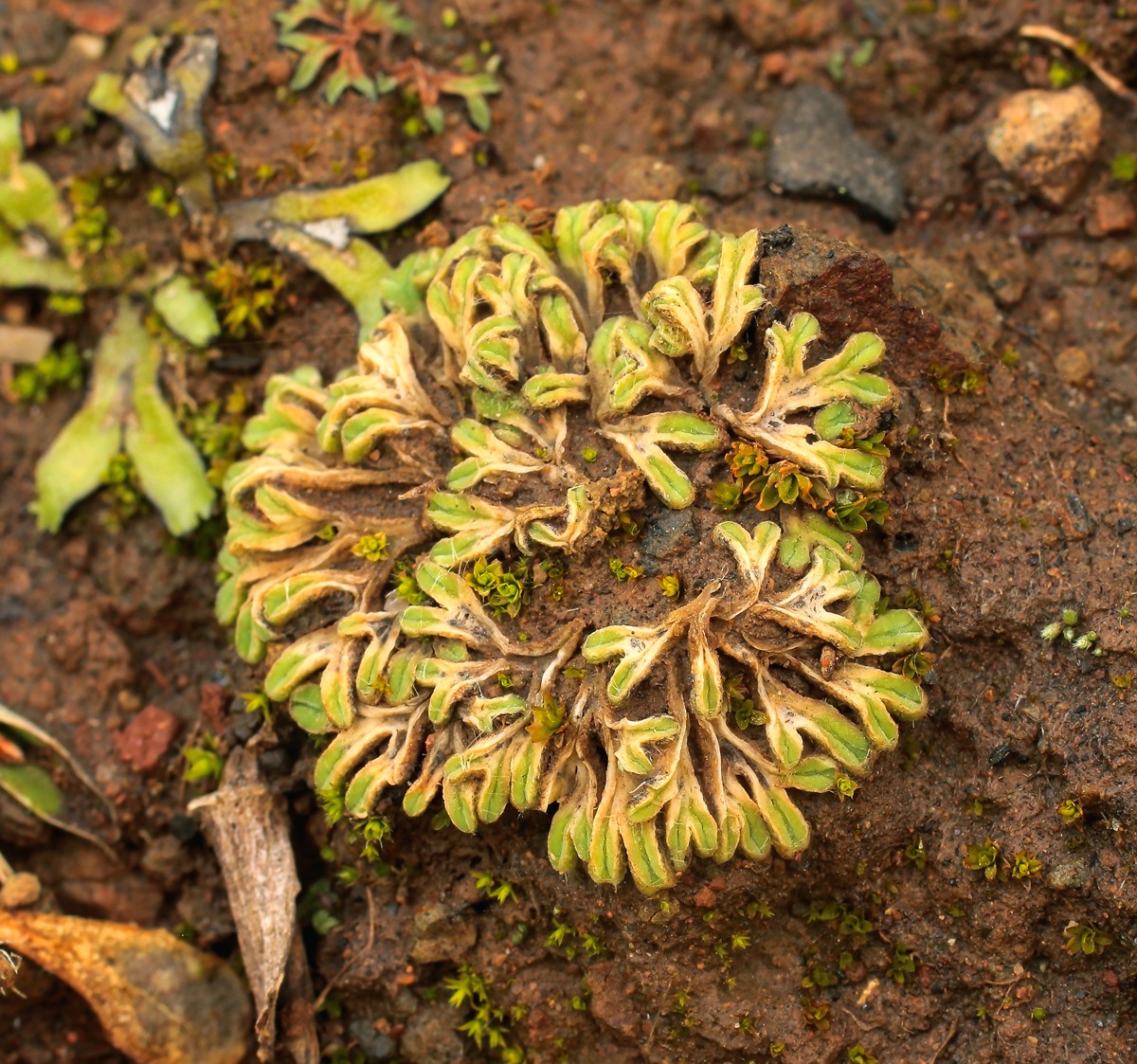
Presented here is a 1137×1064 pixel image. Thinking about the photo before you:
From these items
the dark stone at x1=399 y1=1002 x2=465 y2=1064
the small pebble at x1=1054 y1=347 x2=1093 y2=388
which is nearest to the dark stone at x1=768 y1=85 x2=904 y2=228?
the small pebble at x1=1054 y1=347 x2=1093 y2=388

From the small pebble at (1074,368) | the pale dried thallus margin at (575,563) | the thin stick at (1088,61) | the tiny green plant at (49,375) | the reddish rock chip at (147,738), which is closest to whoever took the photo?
the pale dried thallus margin at (575,563)

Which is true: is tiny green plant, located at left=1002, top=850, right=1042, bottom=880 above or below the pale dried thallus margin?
below

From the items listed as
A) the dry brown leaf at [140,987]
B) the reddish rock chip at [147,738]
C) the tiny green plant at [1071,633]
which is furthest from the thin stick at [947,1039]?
the reddish rock chip at [147,738]

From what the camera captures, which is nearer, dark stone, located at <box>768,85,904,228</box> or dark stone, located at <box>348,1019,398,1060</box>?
dark stone, located at <box>348,1019,398,1060</box>

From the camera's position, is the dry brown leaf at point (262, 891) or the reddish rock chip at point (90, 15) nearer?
the dry brown leaf at point (262, 891)

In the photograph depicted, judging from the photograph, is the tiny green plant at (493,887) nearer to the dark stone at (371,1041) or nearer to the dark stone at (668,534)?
the dark stone at (371,1041)

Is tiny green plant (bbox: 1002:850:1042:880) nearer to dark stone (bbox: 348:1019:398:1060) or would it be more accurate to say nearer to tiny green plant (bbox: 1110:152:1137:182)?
dark stone (bbox: 348:1019:398:1060)
